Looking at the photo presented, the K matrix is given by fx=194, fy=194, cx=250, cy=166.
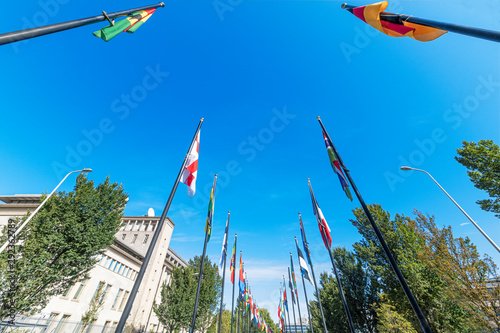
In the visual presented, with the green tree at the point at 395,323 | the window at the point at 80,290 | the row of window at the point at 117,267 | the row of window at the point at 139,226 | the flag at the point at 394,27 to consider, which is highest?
the row of window at the point at 139,226

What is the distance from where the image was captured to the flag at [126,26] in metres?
4.79

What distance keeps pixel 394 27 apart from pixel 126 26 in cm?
691

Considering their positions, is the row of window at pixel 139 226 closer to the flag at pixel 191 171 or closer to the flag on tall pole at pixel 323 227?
the flag on tall pole at pixel 323 227

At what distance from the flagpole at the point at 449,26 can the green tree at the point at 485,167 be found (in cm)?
1846

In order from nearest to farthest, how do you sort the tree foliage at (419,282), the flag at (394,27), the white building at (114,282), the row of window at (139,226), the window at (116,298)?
1. the flag at (394,27)
2. the tree foliage at (419,282)
3. the white building at (114,282)
4. the window at (116,298)
5. the row of window at (139,226)

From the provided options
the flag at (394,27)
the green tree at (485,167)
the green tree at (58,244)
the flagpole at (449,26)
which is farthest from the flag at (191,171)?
the green tree at (485,167)

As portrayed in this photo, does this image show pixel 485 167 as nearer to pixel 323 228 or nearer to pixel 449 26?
pixel 323 228

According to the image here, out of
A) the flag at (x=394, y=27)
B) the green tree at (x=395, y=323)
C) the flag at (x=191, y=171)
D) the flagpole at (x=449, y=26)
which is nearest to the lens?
the flagpole at (x=449, y=26)

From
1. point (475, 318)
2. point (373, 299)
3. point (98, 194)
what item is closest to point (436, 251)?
point (475, 318)

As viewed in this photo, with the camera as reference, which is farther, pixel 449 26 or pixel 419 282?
pixel 419 282

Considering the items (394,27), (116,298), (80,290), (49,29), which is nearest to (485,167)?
(394,27)

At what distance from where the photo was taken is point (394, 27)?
4660 millimetres

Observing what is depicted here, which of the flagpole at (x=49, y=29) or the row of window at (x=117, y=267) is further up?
the row of window at (x=117, y=267)

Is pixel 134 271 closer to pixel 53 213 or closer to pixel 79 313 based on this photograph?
pixel 79 313
